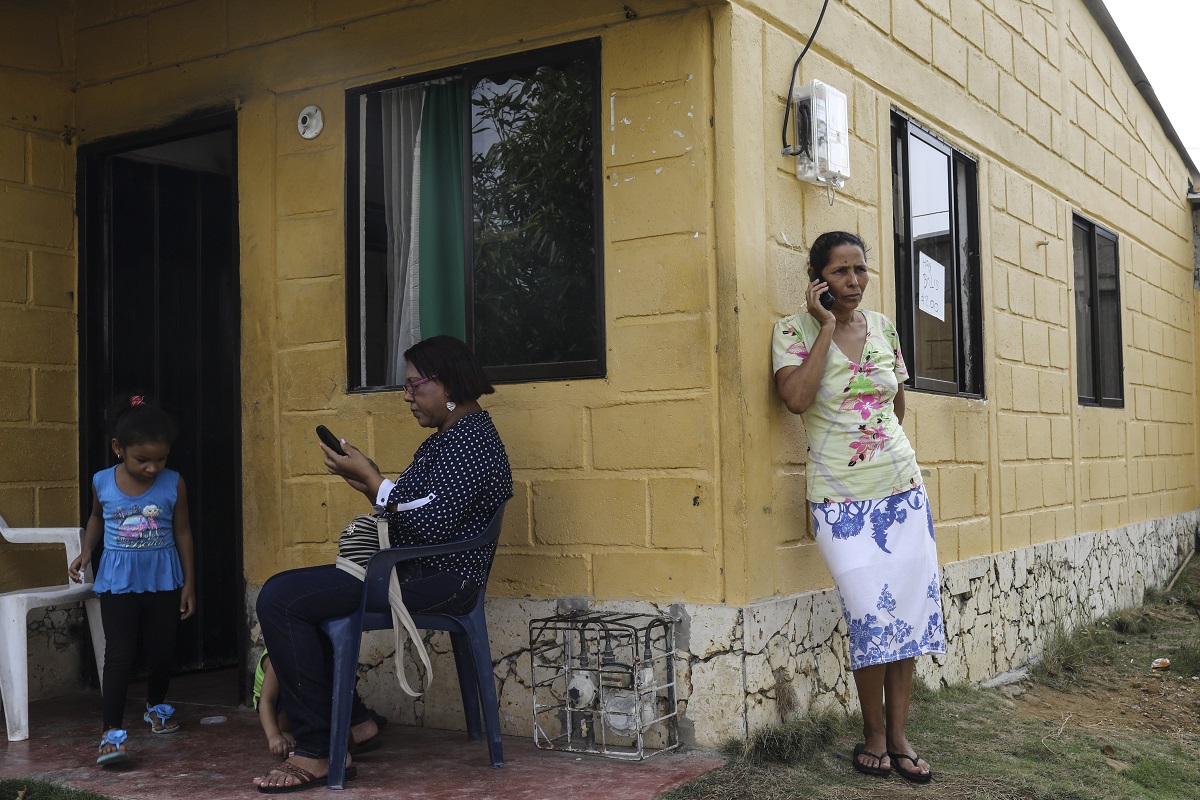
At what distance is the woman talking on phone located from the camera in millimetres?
4145

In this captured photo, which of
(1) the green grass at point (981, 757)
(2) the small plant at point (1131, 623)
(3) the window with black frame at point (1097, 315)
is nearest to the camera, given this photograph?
(1) the green grass at point (981, 757)

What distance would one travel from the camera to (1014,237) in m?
6.77

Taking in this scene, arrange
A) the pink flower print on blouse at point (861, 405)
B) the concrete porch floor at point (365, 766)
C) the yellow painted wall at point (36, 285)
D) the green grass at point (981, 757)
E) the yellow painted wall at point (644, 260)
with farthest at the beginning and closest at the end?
the yellow painted wall at point (36, 285)
the yellow painted wall at point (644, 260)
the pink flower print on blouse at point (861, 405)
the green grass at point (981, 757)
the concrete porch floor at point (365, 766)

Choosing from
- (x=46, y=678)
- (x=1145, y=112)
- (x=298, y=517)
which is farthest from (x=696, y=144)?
(x=1145, y=112)

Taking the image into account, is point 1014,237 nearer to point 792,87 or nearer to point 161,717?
point 792,87

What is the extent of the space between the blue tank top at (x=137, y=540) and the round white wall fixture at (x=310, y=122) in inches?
62.0

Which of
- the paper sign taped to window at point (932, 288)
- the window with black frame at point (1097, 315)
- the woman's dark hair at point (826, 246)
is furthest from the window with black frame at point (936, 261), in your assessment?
the window with black frame at point (1097, 315)

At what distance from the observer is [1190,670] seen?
263 inches

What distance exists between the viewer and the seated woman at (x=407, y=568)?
3.98m

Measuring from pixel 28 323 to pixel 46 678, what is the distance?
1.61 m

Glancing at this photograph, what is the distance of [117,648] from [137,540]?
41 cm

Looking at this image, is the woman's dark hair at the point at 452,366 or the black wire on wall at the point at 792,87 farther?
the black wire on wall at the point at 792,87

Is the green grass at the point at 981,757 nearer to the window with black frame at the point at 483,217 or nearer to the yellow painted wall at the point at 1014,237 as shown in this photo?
the yellow painted wall at the point at 1014,237

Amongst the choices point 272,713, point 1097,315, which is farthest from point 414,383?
point 1097,315
